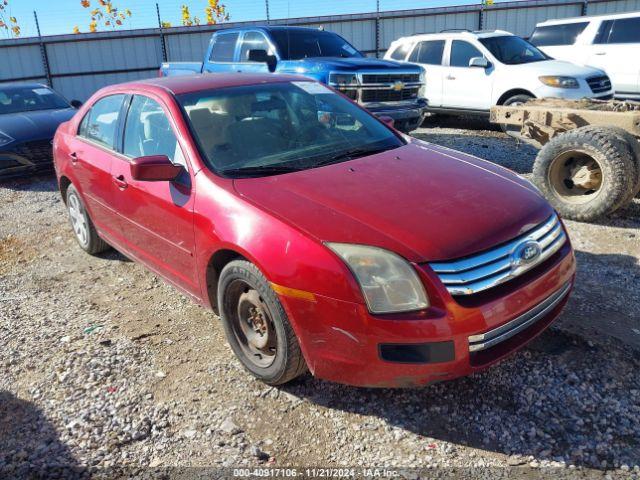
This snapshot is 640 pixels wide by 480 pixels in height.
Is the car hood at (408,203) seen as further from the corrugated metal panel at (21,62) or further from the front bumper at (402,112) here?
the corrugated metal panel at (21,62)

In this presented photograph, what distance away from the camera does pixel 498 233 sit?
2586mm

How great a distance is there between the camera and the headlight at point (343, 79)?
757cm

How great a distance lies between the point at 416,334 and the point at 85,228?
151 inches

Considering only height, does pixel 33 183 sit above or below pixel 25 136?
below

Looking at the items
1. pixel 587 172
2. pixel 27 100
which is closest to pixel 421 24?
pixel 27 100

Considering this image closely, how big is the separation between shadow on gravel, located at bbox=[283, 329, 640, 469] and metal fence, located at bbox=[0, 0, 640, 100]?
1567 cm

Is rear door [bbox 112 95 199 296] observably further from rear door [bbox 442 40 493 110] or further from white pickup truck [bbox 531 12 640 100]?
white pickup truck [bbox 531 12 640 100]

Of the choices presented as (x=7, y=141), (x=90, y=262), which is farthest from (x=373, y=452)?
(x=7, y=141)

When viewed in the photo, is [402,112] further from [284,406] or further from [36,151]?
[284,406]

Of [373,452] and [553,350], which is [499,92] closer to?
[553,350]

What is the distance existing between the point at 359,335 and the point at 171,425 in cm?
117

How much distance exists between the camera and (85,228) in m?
5.06

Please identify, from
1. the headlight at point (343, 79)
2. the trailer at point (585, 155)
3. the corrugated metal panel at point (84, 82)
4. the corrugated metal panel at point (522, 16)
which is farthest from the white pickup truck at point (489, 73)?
the corrugated metal panel at point (84, 82)

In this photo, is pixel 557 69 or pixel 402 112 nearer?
pixel 402 112
